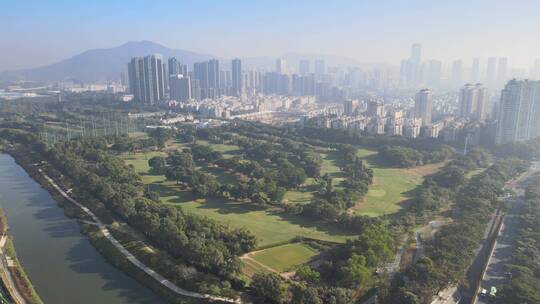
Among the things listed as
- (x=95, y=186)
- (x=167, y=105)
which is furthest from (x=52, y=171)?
(x=167, y=105)

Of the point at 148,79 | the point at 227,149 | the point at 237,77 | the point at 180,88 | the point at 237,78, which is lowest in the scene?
the point at 227,149

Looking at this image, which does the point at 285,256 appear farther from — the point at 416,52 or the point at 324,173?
the point at 416,52

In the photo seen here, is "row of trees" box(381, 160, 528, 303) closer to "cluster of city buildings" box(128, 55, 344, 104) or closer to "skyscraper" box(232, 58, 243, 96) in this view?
"cluster of city buildings" box(128, 55, 344, 104)

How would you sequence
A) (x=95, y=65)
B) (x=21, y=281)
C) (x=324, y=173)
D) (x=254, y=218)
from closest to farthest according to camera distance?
(x=21, y=281) → (x=254, y=218) → (x=324, y=173) → (x=95, y=65)

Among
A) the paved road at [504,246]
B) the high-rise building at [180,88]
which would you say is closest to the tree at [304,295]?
the paved road at [504,246]

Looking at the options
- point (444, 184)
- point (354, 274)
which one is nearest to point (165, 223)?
point (354, 274)

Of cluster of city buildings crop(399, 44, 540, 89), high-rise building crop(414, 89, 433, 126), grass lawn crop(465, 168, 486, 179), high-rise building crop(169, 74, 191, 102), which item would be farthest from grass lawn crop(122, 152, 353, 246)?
cluster of city buildings crop(399, 44, 540, 89)

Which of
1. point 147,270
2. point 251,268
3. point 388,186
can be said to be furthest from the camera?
point 388,186

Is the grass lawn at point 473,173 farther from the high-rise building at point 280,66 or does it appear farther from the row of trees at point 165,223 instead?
the high-rise building at point 280,66
